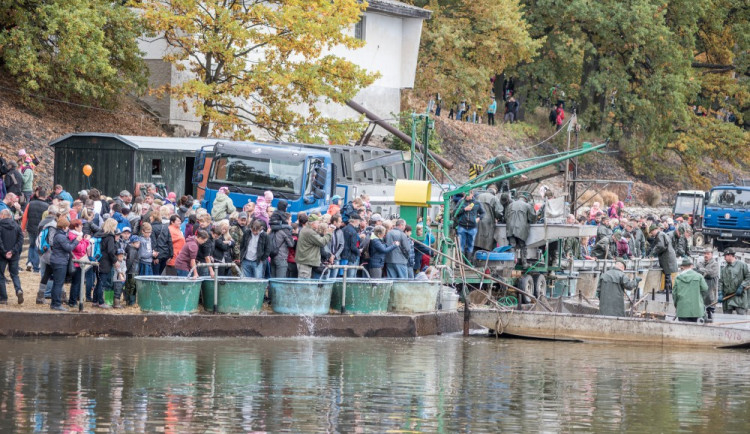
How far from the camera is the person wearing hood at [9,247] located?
22328mm

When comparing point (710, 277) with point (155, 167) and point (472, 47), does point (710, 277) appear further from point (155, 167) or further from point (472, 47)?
point (472, 47)

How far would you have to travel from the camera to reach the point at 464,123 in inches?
2461

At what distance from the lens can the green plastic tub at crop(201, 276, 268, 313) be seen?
2258 centimetres

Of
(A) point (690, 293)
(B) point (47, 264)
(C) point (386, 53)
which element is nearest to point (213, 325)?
(B) point (47, 264)

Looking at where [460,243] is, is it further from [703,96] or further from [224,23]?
[703,96]

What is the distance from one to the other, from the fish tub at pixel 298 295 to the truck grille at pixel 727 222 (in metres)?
32.6

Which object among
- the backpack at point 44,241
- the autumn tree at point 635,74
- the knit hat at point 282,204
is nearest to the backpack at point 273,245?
the knit hat at point 282,204

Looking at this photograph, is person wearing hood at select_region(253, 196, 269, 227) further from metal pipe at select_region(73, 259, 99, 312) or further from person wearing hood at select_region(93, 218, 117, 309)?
metal pipe at select_region(73, 259, 99, 312)

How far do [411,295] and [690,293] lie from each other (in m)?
5.31

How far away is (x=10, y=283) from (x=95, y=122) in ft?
64.6

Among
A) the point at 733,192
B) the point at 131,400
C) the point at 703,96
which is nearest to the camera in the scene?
the point at 131,400

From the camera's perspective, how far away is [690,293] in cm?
2456

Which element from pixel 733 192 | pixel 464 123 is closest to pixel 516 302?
pixel 733 192

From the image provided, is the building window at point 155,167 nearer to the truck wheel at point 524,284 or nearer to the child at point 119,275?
the truck wheel at point 524,284
